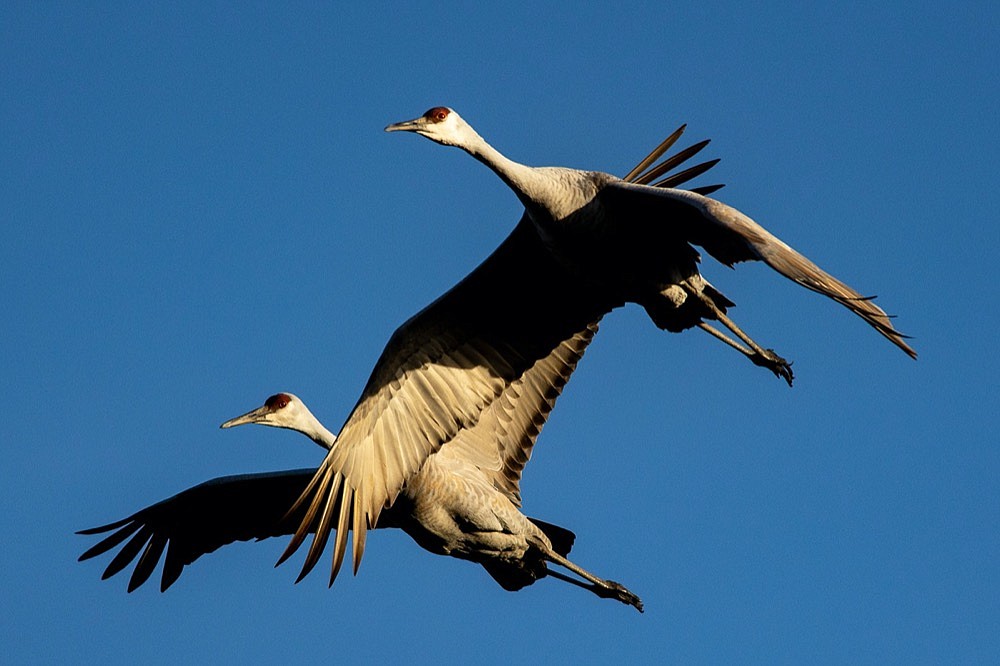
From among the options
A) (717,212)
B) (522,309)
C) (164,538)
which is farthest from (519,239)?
(164,538)

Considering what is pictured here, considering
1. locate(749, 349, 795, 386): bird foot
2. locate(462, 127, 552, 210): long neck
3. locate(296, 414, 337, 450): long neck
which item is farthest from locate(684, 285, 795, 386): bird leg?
locate(296, 414, 337, 450): long neck

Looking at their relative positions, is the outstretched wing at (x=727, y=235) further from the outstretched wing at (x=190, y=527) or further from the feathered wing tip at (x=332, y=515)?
the outstretched wing at (x=190, y=527)

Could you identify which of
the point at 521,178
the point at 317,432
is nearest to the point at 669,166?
the point at 521,178

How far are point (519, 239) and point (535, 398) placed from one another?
5.89 ft

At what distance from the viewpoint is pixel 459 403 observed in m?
12.7

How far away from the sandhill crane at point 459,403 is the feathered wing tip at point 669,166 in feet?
0.03

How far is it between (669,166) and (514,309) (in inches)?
63.4

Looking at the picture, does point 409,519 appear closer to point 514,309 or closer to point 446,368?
point 446,368

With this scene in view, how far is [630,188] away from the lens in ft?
37.0

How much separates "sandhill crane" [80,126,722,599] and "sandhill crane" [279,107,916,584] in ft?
0.04

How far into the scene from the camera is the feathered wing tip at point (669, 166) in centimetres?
1232

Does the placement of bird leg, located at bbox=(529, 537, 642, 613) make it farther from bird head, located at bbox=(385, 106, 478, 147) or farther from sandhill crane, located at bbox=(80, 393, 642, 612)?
bird head, located at bbox=(385, 106, 478, 147)

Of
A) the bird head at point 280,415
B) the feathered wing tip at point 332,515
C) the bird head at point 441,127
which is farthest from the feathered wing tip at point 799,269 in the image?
Answer: the bird head at point 280,415

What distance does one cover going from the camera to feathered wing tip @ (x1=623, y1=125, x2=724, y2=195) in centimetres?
1232
